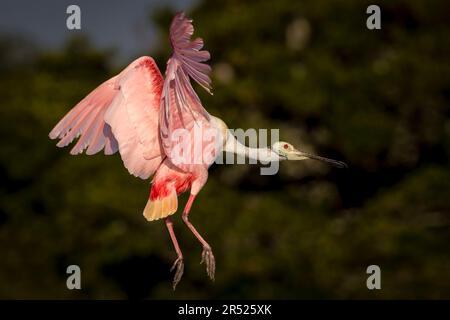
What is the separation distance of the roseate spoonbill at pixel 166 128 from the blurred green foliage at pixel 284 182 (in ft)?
34.4

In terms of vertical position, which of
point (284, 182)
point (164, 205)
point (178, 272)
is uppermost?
point (284, 182)

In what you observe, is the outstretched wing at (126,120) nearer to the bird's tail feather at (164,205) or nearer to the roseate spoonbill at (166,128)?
the roseate spoonbill at (166,128)

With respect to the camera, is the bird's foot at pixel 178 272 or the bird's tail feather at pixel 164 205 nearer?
the bird's foot at pixel 178 272

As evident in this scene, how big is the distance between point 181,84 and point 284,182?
1289 cm

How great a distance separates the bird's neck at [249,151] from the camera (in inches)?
179

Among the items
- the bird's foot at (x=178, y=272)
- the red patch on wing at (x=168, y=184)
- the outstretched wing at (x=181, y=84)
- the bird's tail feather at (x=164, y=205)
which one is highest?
the outstretched wing at (x=181, y=84)

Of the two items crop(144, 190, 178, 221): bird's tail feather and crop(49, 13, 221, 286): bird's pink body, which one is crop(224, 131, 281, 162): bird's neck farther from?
crop(144, 190, 178, 221): bird's tail feather

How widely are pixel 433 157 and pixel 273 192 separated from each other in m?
2.53

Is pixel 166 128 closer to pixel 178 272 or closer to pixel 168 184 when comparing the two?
pixel 168 184

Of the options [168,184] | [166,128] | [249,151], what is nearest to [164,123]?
[166,128]

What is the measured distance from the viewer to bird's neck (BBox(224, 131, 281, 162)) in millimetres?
4543

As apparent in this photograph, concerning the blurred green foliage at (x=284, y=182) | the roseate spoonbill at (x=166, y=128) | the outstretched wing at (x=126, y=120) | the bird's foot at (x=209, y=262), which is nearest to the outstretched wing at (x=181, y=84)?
the roseate spoonbill at (x=166, y=128)

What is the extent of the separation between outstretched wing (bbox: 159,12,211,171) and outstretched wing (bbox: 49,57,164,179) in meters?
0.12

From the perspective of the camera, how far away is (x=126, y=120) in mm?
4461
